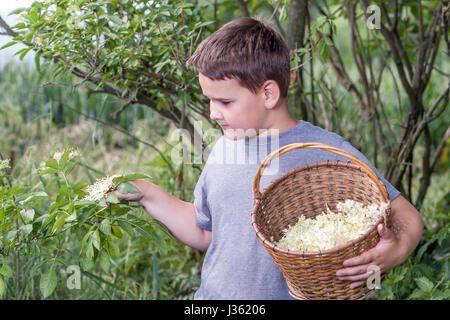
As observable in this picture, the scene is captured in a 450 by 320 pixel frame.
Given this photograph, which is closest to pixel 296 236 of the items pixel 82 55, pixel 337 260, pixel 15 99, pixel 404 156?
pixel 337 260

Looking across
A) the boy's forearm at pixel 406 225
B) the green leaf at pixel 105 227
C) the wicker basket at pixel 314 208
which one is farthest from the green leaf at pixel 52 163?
the boy's forearm at pixel 406 225

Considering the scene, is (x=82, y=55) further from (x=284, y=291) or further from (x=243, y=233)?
(x=284, y=291)

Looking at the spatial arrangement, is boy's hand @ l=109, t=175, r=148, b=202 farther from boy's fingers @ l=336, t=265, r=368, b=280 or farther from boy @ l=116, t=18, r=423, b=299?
boy's fingers @ l=336, t=265, r=368, b=280

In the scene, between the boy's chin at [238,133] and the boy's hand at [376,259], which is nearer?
the boy's hand at [376,259]

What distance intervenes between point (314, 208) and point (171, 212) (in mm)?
446

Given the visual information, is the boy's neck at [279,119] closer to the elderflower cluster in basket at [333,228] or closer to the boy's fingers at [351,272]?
the elderflower cluster in basket at [333,228]

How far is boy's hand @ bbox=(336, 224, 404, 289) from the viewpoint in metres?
1.29

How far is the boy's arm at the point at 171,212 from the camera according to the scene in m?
1.67

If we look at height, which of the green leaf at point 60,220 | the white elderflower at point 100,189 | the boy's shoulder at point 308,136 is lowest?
the green leaf at point 60,220

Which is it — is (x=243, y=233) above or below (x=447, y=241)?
above

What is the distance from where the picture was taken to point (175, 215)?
5.63 ft

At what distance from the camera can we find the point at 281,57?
160 cm
